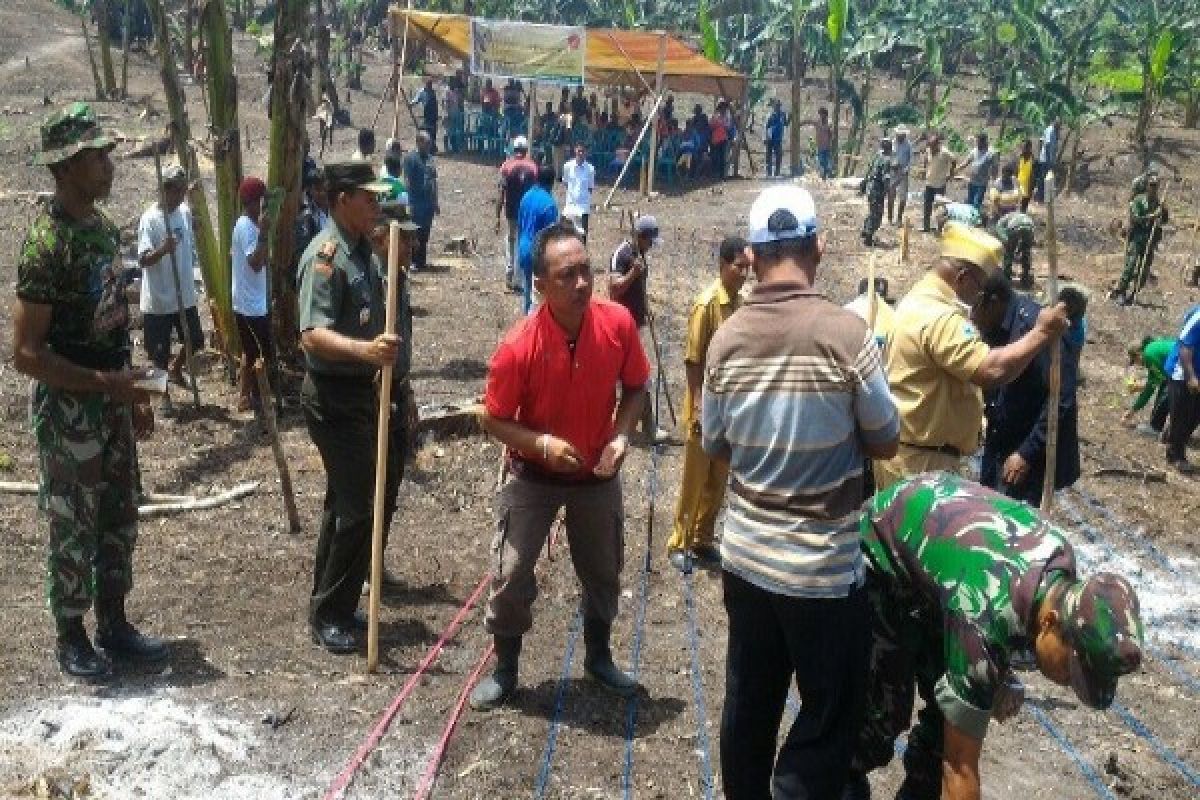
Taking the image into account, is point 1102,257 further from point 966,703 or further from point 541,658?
point 966,703

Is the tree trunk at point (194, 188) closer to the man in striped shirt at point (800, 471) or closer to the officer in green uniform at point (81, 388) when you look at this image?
the officer in green uniform at point (81, 388)

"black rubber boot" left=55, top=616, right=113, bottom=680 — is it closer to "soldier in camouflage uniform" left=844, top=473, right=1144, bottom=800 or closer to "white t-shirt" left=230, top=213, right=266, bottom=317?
"soldier in camouflage uniform" left=844, top=473, right=1144, bottom=800

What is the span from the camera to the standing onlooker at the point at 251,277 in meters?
8.12

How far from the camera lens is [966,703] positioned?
289cm

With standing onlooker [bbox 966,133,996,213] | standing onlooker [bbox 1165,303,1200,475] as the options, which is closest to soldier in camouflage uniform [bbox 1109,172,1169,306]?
standing onlooker [bbox 966,133,996,213]

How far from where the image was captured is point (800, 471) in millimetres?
3123

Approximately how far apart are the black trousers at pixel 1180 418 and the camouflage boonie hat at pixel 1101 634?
25.1 feet

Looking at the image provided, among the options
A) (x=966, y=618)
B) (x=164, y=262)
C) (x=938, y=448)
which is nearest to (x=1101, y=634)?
(x=966, y=618)

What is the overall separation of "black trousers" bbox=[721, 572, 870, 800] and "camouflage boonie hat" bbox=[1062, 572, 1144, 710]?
0.66m

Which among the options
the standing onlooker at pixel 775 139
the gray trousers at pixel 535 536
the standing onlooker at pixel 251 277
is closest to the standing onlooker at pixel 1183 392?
the gray trousers at pixel 535 536

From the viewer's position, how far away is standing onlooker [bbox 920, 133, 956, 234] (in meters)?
19.5

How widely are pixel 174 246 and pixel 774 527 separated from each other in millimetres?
6041

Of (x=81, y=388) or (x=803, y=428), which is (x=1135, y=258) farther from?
(x=81, y=388)

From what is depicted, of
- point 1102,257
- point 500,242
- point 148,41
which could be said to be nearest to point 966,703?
point 500,242
